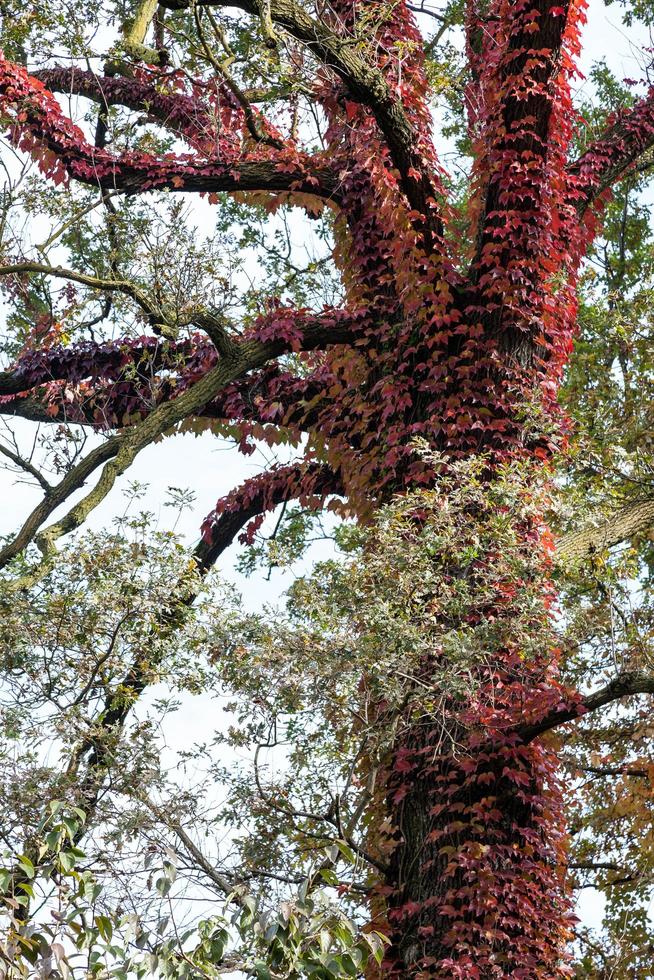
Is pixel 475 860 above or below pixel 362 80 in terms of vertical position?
below

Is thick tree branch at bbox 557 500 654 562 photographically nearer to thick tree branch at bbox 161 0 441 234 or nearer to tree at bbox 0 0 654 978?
tree at bbox 0 0 654 978

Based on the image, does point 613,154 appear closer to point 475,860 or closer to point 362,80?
point 362,80

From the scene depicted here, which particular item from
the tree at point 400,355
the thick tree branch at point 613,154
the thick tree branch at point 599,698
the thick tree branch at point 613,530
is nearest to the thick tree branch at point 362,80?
the tree at point 400,355

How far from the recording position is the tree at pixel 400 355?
7734 millimetres

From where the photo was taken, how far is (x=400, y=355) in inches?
402

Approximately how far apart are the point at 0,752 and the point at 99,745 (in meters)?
0.59

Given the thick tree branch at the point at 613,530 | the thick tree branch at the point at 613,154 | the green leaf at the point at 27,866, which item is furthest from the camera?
the thick tree branch at the point at 613,154

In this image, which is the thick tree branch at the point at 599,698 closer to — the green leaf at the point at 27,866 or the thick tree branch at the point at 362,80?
the green leaf at the point at 27,866

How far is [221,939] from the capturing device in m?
4.40

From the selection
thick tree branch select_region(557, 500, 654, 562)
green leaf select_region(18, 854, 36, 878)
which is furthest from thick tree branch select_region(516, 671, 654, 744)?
green leaf select_region(18, 854, 36, 878)

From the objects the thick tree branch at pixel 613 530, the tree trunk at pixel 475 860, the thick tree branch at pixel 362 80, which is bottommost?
the tree trunk at pixel 475 860

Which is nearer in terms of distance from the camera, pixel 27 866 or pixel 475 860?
pixel 27 866

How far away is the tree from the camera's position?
7.73 metres

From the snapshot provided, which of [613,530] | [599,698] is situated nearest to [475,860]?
[599,698]
